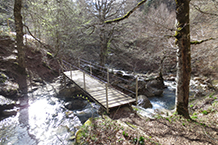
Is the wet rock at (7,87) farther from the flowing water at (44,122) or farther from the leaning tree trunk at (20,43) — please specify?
the flowing water at (44,122)

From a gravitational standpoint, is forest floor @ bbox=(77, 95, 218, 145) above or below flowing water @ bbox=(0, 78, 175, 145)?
above

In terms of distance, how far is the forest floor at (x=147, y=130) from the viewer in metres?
3.31

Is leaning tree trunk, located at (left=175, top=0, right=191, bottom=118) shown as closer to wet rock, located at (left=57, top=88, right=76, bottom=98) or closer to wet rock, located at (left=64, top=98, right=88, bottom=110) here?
wet rock, located at (left=64, top=98, right=88, bottom=110)

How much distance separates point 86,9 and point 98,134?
9426 mm

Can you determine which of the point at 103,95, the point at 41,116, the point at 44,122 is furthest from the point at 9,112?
the point at 103,95

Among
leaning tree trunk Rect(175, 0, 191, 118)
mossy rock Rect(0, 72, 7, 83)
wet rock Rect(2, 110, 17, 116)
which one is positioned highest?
leaning tree trunk Rect(175, 0, 191, 118)

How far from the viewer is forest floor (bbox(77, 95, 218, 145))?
3.31m

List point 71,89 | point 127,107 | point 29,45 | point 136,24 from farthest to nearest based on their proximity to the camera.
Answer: point 29,45
point 136,24
point 71,89
point 127,107

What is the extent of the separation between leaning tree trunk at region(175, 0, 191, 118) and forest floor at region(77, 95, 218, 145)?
0.75m

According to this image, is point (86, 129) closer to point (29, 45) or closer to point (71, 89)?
point (71, 89)

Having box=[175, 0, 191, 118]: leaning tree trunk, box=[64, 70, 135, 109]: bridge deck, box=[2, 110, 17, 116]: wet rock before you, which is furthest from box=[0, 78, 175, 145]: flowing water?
box=[175, 0, 191, 118]: leaning tree trunk

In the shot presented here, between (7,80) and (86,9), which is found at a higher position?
Result: (86,9)

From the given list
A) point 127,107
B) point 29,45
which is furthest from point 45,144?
point 29,45

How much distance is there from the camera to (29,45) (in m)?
13.0
